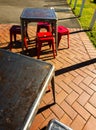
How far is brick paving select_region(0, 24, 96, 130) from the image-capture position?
2.79m

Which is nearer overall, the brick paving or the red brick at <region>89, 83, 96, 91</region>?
the brick paving

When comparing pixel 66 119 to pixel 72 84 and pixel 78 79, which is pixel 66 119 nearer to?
pixel 72 84

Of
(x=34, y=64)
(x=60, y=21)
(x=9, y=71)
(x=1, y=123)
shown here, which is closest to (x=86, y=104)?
(x=34, y=64)

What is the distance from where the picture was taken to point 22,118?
158 cm

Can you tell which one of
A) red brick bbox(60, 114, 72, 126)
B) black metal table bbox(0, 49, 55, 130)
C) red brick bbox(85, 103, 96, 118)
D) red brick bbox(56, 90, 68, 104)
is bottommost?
red brick bbox(85, 103, 96, 118)

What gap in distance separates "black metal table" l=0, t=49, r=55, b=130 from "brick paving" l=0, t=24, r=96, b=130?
3.28 feet

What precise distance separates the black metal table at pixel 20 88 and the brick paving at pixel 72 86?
100 cm

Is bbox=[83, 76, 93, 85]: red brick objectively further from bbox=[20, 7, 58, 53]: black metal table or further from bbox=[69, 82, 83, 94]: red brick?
bbox=[20, 7, 58, 53]: black metal table

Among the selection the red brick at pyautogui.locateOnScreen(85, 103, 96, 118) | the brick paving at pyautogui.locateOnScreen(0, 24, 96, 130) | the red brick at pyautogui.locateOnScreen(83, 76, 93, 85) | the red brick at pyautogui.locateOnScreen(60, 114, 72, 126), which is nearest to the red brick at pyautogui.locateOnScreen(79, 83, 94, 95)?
the brick paving at pyautogui.locateOnScreen(0, 24, 96, 130)

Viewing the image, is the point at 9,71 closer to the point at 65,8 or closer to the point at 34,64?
the point at 34,64

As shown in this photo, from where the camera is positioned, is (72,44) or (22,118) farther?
(72,44)

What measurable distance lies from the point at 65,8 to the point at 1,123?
8974 mm

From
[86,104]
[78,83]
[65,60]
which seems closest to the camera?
[86,104]

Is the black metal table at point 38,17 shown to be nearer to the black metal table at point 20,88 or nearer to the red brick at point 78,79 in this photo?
the red brick at point 78,79
